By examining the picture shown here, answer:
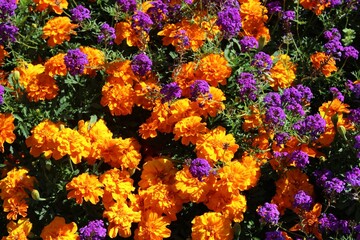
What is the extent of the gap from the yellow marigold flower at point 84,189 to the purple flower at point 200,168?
1.52 feet

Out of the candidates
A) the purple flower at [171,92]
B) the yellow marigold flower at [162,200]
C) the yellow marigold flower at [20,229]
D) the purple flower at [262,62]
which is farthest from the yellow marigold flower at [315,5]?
the yellow marigold flower at [20,229]

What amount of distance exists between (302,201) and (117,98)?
1.08 m

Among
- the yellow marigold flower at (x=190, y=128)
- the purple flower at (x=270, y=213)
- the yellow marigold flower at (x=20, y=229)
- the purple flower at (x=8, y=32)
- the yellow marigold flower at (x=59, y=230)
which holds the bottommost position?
the yellow marigold flower at (x=20, y=229)

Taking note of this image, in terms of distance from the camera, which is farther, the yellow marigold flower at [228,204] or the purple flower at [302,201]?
the yellow marigold flower at [228,204]

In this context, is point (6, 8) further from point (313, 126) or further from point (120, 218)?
point (313, 126)

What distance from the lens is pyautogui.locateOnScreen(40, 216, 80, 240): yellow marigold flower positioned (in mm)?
2965

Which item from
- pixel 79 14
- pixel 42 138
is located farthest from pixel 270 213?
pixel 79 14

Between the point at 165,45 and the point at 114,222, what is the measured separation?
1.16 meters

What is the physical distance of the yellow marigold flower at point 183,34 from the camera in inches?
131

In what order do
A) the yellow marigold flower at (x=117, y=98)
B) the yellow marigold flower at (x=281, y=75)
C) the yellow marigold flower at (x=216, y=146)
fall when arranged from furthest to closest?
the yellow marigold flower at (x=281, y=75) < the yellow marigold flower at (x=117, y=98) < the yellow marigold flower at (x=216, y=146)

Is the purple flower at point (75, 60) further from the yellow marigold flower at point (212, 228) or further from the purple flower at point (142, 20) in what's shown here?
the yellow marigold flower at point (212, 228)

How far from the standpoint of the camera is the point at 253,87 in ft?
10.0

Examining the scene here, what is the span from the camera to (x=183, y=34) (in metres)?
3.32

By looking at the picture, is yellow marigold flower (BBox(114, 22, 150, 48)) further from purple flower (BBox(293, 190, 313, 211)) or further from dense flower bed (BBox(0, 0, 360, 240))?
purple flower (BBox(293, 190, 313, 211))
